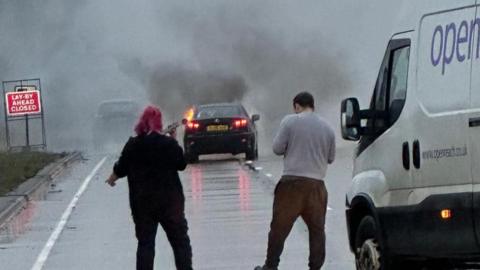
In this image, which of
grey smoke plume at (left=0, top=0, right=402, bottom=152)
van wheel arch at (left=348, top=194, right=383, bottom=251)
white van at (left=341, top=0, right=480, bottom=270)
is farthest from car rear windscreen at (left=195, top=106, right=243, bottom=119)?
white van at (left=341, top=0, right=480, bottom=270)

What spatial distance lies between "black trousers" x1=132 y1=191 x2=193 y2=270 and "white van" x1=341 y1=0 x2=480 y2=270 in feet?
5.16

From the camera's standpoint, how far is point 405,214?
9.36 m

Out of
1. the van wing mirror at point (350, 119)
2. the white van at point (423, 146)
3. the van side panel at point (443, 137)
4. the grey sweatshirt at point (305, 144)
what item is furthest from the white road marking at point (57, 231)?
the van side panel at point (443, 137)

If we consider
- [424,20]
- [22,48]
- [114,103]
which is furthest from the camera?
[22,48]

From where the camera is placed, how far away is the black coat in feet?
36.4

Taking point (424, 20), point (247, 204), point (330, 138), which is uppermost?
point (424, 20)

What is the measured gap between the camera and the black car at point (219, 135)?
102 ft

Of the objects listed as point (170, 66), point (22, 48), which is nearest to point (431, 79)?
point (170, 66)

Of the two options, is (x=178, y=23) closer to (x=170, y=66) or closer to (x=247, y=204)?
(x=170, y=66)

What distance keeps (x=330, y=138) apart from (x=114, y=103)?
34.9 meters

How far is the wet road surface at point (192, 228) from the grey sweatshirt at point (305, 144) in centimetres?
213

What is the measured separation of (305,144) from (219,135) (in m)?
20.1

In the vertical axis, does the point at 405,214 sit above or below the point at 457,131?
below

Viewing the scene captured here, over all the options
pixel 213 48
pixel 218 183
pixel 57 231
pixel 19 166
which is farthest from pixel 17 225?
pixel 213 48
